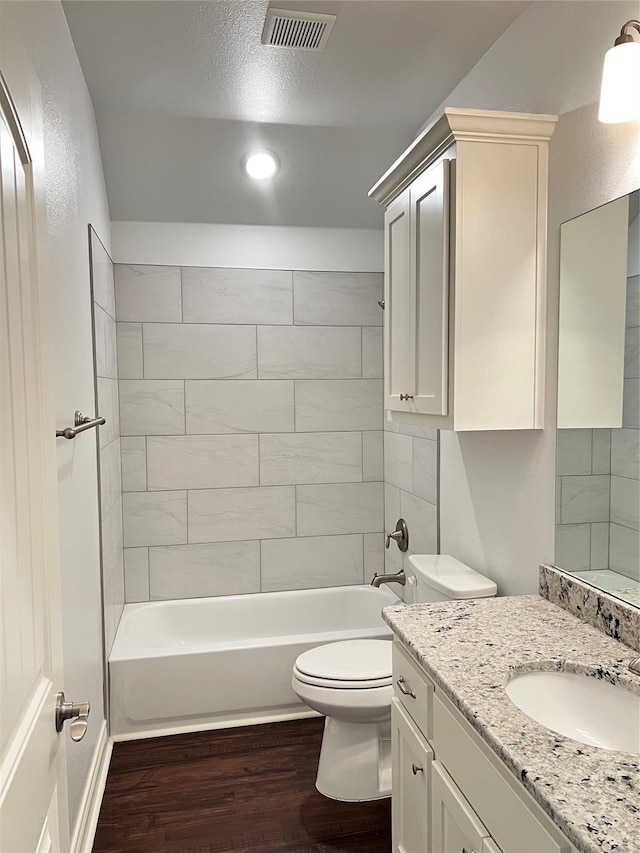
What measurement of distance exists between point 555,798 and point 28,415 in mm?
976

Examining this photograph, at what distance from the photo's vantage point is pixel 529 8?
6.66ft

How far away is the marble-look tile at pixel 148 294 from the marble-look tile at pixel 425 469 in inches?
57.1

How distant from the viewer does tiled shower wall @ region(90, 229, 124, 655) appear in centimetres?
266

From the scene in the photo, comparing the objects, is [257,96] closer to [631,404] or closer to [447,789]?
[631,404]

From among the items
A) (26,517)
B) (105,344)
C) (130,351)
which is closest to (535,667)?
(26,517)

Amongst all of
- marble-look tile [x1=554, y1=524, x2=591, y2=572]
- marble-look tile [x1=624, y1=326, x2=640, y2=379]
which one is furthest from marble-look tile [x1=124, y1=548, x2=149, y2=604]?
marble-look tile [x1=624, y1=326, x2=640, y2=379]

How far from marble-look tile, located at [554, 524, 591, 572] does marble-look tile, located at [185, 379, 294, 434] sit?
1.94 meters

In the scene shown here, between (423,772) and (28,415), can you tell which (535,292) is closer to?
(423,772)

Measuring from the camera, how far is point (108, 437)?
2.93m

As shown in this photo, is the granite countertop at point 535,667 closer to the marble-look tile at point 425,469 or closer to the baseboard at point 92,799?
the marble-look tile at point 425,469

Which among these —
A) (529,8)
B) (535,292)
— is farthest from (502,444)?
(529,8)

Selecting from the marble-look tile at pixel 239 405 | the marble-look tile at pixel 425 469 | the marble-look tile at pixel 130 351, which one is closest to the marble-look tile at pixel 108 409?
the marble-look tile at pixel 130 351

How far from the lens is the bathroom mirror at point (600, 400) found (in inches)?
62.1

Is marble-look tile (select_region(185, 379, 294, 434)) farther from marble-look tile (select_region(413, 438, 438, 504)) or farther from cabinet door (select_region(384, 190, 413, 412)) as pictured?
cabinet door (select_region(384, 190, 413, 412))
